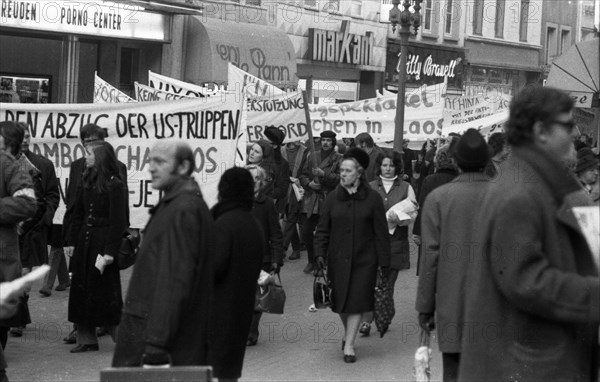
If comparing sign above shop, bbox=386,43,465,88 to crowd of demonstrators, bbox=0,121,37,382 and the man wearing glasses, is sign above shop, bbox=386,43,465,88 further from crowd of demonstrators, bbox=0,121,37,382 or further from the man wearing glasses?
crowd of demonstrators, bbox=0,121,37,382

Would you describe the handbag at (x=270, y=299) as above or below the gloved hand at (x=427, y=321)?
below

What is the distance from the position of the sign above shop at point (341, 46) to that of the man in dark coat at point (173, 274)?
24.0 metres

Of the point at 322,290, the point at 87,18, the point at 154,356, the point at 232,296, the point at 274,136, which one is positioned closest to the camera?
the point at 154,356

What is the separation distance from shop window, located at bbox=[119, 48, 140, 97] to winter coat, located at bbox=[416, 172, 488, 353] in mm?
16741

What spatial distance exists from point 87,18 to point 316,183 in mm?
8034

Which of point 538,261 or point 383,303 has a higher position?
point 538,261

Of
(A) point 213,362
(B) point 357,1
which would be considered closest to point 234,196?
(A) point 213,362

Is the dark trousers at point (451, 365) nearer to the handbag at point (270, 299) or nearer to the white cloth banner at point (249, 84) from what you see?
the handbag at point (270, 299)

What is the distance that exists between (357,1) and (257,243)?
2552 centimetres

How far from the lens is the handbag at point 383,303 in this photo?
32.9ft

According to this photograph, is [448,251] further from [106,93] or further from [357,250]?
[106,93]

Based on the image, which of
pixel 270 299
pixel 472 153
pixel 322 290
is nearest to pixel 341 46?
pixel 322 290

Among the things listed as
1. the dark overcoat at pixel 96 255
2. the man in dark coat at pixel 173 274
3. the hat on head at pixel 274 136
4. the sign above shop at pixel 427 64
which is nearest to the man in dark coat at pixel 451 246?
the man in dark coat at pixel 173 274

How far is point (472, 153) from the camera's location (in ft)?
24.4
